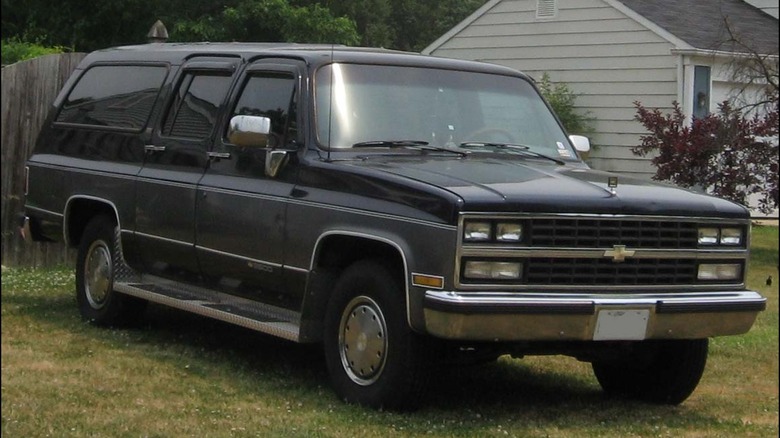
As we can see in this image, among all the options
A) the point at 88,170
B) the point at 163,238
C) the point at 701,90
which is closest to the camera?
the point at 163,238

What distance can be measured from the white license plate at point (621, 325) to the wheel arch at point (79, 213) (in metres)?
4.05

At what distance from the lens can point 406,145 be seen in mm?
7312

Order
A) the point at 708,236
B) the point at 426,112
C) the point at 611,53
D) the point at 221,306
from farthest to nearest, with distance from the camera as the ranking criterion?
the point at 611,53 → the point at 221,306 → the point at 426,112 → the point at 708,236

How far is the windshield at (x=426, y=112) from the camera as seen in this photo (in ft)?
24.1

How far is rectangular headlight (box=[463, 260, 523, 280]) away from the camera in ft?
19.9

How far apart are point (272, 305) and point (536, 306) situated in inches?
75.7

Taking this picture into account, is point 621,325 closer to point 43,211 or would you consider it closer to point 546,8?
point 43,211

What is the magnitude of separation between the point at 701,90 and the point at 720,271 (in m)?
10.3

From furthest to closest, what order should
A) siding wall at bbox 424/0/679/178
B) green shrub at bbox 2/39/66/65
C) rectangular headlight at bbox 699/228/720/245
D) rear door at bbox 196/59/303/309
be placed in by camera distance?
siding wall at bbox 424/0/679/178
green shrub at bbox 2/39/66/65
rear door at bbox 196/59/303/309
rectangular headlight at bbox 699/228/720/245

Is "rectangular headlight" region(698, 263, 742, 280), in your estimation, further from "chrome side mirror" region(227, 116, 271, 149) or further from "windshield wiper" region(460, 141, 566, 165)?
"chrome side mirror" region(227, 116, 271, 149)

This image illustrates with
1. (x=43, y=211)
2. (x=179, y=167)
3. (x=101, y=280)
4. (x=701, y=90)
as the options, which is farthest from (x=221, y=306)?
(x=701, y=90)

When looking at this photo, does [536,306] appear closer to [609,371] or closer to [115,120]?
[609,371]

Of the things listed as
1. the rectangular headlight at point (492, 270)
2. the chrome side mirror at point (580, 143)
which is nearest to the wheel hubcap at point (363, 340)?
the rectangular headlight at point (492, 270)

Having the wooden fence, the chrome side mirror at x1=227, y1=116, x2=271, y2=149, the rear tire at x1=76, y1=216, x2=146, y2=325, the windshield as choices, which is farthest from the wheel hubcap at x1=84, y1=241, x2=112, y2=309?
the wooden fence
